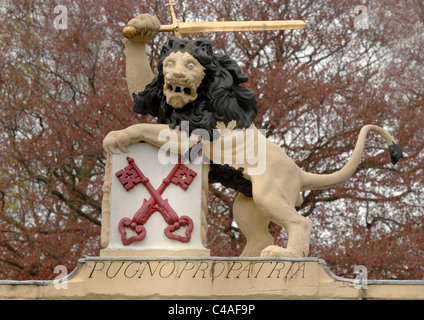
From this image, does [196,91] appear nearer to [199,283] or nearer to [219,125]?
[219,125]

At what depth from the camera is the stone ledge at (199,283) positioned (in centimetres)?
572

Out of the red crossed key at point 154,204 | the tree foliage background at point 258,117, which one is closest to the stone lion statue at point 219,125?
the red crossed key at point 154,204

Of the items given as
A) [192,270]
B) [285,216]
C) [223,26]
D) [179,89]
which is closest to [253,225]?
[285,216]

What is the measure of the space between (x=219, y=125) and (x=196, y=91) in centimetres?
28

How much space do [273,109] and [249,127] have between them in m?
3.80

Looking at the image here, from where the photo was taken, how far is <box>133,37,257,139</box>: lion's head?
6277 mm

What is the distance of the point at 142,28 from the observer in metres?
6.38

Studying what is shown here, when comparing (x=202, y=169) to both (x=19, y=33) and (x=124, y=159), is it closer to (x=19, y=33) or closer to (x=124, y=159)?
(x=124, y=159)

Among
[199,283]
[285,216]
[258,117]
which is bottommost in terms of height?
[199,283]

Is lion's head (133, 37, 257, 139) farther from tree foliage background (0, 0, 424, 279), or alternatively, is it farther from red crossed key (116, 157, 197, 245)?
tree foliage background (0, 0, 424, 279)

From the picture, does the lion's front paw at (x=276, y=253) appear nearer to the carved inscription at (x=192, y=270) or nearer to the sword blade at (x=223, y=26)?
the carved inscription at (x=192, y=270)

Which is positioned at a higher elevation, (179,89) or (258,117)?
(258,117)

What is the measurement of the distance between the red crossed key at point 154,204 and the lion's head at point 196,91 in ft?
1.12
